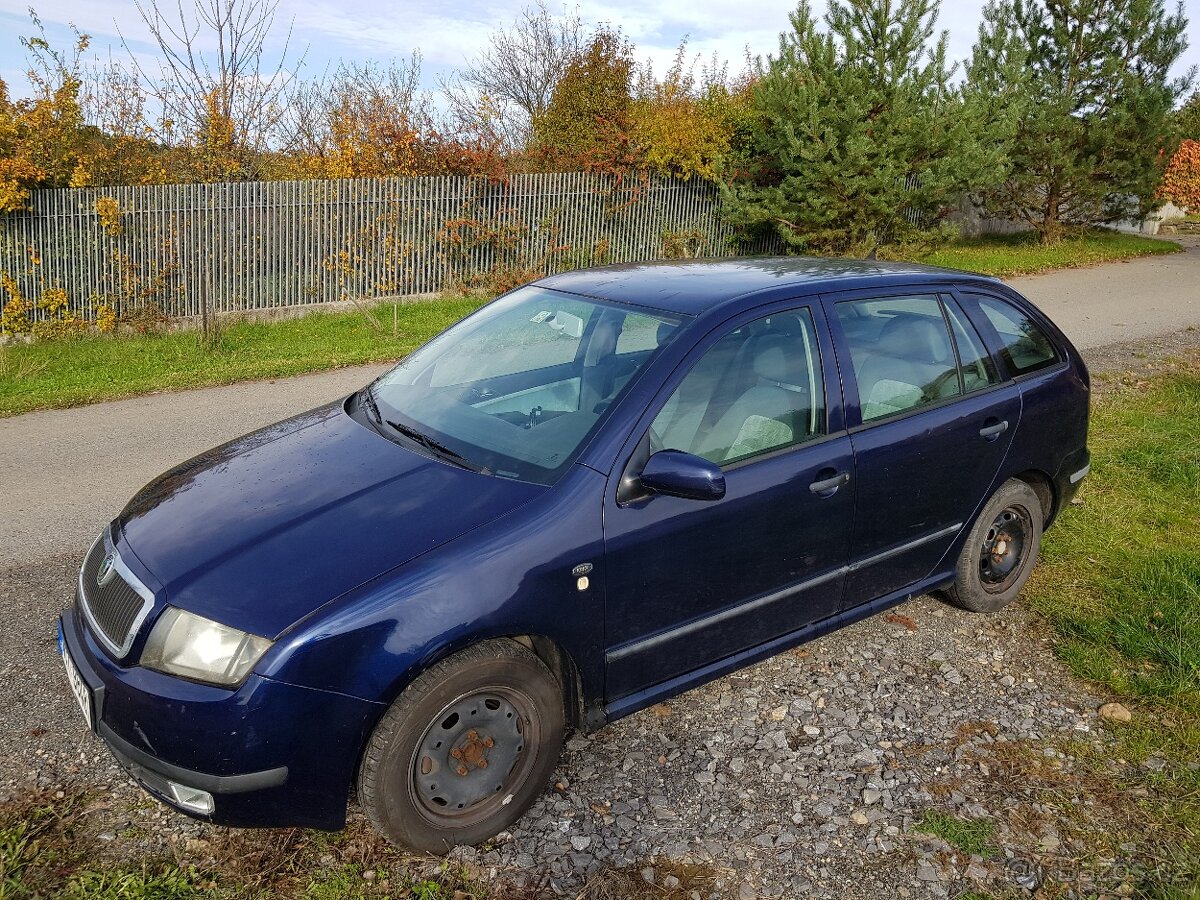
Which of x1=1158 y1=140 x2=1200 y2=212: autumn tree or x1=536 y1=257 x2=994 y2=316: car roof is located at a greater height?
x1=1158 y1=140 x2=1200 y2=212: autumn tree

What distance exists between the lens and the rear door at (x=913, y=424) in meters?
3.89

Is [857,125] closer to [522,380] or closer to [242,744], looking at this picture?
[522,380]

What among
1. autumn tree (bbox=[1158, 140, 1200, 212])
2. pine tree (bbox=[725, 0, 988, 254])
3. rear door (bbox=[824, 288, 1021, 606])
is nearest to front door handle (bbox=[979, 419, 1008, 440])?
rear door (bbox=[824, 288, 1021, 606])

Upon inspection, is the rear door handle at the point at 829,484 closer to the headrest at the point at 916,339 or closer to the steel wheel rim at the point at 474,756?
the headrest at the point at 916,339

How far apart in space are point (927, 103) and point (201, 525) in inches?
613

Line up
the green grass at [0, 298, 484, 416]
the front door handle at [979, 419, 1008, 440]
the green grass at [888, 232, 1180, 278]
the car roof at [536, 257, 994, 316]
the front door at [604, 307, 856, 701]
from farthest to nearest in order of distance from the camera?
the green grass at [888, 232, 1180, 278] < the green grass at [0, 298, 484, 416] < the front door handle at [979, 419, 1008, 440] < the car roof at [536, 257, 994, 316] < the front door at [604, 307, 856, 701]

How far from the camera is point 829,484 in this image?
367 centimetres

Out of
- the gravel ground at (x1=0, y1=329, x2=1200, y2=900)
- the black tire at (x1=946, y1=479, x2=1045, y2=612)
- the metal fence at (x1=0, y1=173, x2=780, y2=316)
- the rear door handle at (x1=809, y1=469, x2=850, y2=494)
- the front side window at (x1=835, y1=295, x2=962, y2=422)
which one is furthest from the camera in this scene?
the metal fence at (x1=0, y1=173, x2=780, y2=316)

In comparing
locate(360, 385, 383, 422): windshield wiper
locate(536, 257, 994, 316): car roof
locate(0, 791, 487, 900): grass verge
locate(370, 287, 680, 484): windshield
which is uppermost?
locate(536, 257, 994, 316): car roof

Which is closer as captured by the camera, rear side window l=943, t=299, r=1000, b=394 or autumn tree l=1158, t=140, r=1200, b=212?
rear side window l=943, t=299, r=1000, b=394

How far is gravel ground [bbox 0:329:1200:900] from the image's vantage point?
2.99m

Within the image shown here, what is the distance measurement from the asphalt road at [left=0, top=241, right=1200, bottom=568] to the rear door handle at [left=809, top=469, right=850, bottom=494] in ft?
13.0

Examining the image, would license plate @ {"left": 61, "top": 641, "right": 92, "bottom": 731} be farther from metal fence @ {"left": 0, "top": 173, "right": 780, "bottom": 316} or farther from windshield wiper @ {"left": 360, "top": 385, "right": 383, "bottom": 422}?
metal fence @ {"left": 0, "top": 173, "right": 780, "bottom": 316}

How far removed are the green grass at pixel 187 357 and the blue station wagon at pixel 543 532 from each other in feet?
19.0
